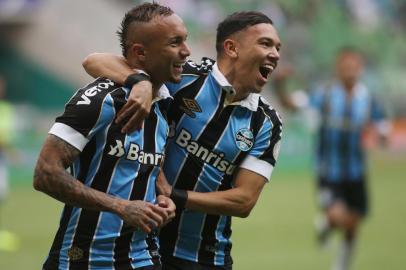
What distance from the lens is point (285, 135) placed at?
23.4m

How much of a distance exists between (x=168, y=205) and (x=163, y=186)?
34cm

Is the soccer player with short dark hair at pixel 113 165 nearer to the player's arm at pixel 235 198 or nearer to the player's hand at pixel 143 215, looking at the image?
the player's hand at pixel 143 215

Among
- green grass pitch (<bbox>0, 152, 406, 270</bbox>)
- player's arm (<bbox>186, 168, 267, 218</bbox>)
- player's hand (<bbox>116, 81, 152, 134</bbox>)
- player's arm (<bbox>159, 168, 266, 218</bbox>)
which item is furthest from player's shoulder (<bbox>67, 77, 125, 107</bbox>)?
green grass pitch (<bbox>0, 152, 406, 270</bbox>)

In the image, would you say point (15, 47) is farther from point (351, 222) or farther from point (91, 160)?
point (91, 160)

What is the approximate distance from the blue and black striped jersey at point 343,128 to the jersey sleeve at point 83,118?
800 centimetres

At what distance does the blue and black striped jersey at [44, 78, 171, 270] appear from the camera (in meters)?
4.68

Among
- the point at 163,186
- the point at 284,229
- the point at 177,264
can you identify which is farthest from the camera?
the point at 284,229

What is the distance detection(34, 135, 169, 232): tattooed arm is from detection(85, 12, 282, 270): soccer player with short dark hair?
34.7 inches

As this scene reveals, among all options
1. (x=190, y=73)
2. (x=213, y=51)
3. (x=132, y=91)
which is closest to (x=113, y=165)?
(x=132, y=91)

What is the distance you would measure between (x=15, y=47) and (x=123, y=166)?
973 inches

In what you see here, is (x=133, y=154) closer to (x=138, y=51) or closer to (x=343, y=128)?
(x=138, y=51)

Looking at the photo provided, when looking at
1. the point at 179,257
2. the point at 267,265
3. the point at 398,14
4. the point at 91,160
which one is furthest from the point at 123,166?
the point at 398,14

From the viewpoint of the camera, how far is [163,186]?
5137 mm

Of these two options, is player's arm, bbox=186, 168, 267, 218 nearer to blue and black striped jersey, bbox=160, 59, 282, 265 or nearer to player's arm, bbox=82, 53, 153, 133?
blue and black striped jersey, bbox=160, 59, 282, 265
